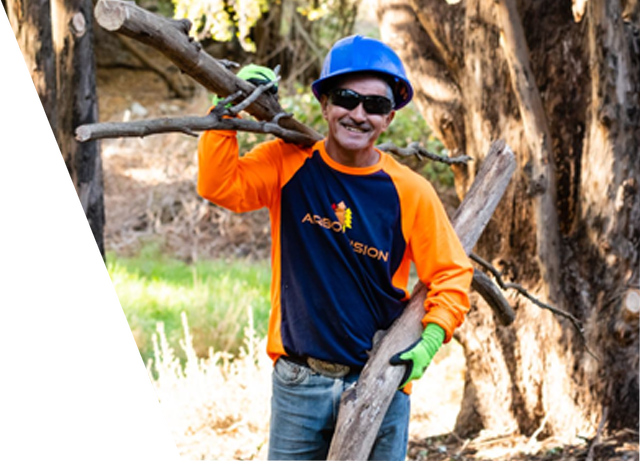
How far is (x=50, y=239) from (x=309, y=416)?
5.99 ft

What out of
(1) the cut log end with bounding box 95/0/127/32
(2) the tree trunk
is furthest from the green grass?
(1) the cut log end with bounding box 95/0/127/32

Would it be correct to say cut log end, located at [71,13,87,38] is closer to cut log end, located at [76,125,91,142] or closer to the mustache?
the mustache

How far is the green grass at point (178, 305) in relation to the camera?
7.15 metres

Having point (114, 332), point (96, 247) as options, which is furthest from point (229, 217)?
point (96, 247)

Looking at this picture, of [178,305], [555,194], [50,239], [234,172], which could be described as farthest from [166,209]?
[234,172]

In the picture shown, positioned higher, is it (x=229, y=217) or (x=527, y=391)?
(x=229, y=217)

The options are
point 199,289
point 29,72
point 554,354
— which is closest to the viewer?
point 29,72

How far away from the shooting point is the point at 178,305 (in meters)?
A: 7.98

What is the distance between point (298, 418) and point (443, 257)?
2.22 feet

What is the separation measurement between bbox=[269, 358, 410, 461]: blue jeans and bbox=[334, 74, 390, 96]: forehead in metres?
0.88

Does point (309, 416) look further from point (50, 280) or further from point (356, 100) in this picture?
point (50, 280)

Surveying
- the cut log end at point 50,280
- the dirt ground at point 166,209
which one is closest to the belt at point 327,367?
the cut log end at point 50,280

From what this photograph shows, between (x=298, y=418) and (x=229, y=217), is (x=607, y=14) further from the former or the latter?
(x=229, y=217)

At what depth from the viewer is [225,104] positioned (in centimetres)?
228
